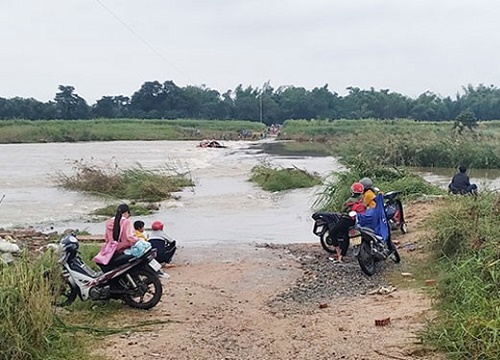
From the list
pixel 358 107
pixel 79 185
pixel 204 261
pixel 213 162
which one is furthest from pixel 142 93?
pixel 204 261

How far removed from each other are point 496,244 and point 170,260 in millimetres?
5392

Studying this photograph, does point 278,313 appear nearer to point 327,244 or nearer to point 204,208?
point 327,244

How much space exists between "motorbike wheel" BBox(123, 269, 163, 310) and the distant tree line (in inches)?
3178

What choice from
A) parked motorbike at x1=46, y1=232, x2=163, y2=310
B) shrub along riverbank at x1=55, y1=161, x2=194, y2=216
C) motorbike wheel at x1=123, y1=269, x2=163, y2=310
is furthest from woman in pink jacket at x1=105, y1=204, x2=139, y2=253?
shrub along riverbank at x1=55, y1=161, x2=194, y2=216

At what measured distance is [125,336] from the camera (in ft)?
20.8

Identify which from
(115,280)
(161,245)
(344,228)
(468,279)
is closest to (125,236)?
(115,280)

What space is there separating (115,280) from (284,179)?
18064mm

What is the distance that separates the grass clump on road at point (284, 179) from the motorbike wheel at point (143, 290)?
56.9 ft

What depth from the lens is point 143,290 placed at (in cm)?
732

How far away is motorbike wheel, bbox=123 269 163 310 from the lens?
731 cm

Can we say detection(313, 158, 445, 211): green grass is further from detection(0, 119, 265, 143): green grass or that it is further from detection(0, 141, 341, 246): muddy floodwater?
detection(0, 119, 265, 143): green grass

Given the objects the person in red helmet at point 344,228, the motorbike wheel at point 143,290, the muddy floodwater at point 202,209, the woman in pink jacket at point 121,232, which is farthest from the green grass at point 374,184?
the motorbike wheel at point 143,290

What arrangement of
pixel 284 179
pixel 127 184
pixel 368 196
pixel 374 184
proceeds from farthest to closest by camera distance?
pixel 284 179, pixel 127 184, pixel 374 184, pixel 368 196

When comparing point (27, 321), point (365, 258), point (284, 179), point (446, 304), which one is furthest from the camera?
point (284, 179)
